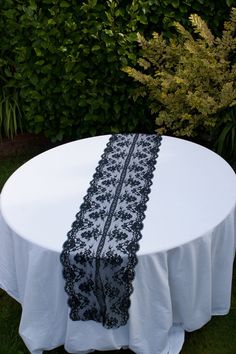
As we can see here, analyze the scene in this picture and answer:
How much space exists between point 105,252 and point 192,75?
74.6 inches

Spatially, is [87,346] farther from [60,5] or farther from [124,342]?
[60,5]

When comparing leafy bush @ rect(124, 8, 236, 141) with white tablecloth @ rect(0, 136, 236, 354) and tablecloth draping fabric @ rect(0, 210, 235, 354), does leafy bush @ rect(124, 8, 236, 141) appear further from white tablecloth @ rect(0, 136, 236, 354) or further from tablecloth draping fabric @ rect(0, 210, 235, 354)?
tablecloth draping fabric @ rect(0, 210, 235, 354)

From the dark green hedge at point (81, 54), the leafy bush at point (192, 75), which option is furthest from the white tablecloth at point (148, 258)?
the dark green hedge at point (81, 54)

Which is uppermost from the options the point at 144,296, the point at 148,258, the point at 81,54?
the point at 81,54

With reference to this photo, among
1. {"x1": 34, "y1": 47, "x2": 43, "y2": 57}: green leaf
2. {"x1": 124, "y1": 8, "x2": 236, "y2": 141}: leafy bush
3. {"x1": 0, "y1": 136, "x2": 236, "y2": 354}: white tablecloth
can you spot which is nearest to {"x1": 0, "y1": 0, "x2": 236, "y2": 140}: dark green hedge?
{"x1": 34, "y1": 47, "x2": 43, "y2": 57}: green leaf

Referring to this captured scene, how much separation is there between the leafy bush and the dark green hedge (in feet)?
0.66

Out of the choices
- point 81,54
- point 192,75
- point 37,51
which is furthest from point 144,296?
point 37,51

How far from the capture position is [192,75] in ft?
12.8

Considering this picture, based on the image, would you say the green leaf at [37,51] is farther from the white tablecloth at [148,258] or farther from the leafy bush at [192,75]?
the white tablecloth at [148,258]

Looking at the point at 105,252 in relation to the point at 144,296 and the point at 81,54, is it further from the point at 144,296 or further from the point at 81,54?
the point at 81,54

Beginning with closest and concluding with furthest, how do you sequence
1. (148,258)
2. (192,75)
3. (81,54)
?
(148,258) → (192,75) → (81,54)

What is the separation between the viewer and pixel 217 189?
9.89ft

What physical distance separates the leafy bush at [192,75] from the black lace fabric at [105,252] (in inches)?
43.4

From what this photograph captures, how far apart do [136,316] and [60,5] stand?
8.68ft
